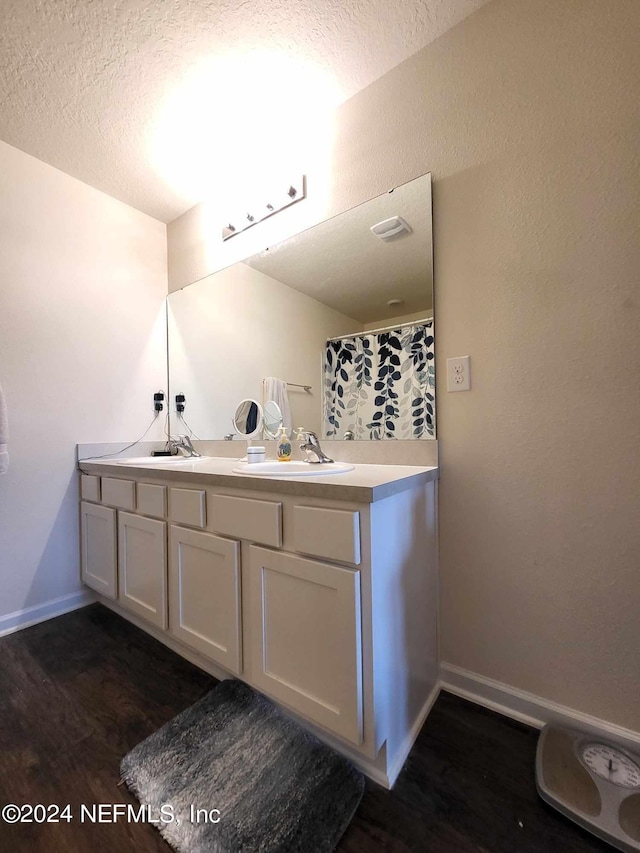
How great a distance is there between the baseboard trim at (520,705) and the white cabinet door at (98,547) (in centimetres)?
153

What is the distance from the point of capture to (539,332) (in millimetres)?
1103

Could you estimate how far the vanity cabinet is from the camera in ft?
2.88

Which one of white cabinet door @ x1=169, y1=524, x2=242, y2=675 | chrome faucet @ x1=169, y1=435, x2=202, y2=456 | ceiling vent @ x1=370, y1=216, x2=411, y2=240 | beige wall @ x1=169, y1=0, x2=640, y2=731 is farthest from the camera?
chrome faucet @ x1=169, y1=435, x2=202, y2=456

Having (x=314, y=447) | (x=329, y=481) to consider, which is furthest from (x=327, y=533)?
(x=314, y=447)

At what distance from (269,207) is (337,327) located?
0.77 m

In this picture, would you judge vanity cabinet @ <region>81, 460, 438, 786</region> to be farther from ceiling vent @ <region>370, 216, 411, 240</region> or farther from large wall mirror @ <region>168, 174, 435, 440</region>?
ceiling vent @ <region>370, 216, 411, 240</region>

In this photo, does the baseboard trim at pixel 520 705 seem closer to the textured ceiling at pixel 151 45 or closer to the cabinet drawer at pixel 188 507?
the cabinet drawer at pixel 188 507

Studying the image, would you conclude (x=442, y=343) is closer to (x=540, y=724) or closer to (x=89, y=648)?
(x=540, y=724)

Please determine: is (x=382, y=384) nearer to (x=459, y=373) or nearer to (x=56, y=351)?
(x=459, y=373)

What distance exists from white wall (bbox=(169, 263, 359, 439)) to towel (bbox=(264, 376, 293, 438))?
31 mm

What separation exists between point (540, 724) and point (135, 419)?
2337mm

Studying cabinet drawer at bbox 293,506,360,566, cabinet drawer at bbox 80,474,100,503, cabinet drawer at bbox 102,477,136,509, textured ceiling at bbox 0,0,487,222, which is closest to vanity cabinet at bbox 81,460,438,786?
cabinet drawer at bbox 293,506,360,566

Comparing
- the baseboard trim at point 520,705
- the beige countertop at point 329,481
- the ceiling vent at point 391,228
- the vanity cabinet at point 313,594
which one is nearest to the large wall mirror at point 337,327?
the ceiling vent at point 391,228

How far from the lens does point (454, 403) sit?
1267 mm
